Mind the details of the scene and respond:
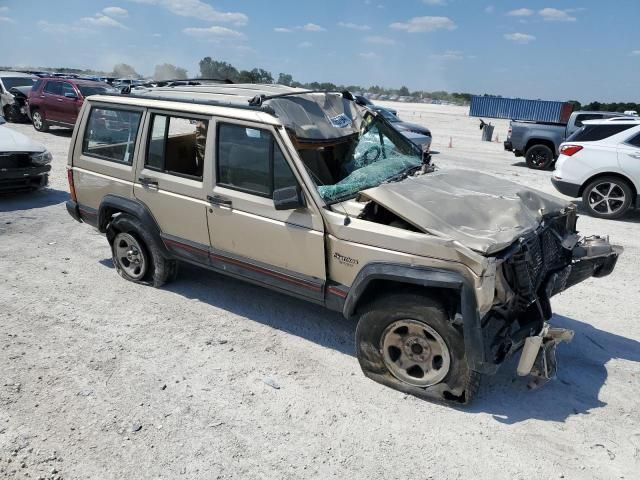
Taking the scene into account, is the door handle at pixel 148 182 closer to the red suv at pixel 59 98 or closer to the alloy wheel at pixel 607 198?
the alloy wheel at pixel 607 198

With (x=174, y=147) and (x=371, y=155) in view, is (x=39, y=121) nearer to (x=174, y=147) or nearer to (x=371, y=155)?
(x=174, y=147)

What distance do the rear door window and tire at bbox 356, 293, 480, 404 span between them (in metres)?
7.11

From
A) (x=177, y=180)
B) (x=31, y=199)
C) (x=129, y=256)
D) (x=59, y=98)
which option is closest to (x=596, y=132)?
(x=177, y=180)

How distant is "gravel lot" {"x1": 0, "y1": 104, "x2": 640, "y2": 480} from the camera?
3.02 m

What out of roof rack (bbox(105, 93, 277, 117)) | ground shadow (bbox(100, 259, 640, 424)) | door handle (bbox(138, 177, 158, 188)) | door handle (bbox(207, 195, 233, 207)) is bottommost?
ground shadow (bbox(100, 259, 640, 424))

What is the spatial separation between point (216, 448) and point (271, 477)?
16.7 inches

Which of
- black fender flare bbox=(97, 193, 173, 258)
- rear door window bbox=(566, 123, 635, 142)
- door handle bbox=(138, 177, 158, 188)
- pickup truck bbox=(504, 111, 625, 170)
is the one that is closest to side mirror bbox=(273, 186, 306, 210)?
door handle bbox=(138, 177, 158, 188)

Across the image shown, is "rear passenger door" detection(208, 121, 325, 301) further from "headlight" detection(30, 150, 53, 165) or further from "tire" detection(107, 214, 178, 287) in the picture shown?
"headlight" detection(30, 150, 53, 165)

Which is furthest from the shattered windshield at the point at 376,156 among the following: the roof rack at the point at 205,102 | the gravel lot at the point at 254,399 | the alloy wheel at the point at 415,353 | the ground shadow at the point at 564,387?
the ground shadow at the point at 564,387

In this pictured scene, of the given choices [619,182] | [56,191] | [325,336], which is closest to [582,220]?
[619,182]

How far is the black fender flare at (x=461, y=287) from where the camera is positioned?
3.16 m

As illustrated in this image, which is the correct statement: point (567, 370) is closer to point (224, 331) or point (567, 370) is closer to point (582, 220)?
point (224, 331)

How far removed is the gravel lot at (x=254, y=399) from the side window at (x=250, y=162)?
1343 millimetres

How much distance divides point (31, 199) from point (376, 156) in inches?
270
